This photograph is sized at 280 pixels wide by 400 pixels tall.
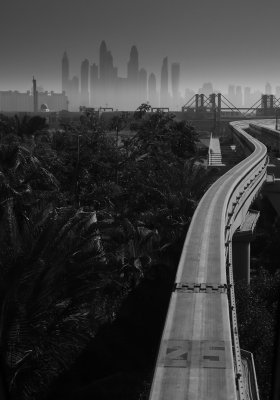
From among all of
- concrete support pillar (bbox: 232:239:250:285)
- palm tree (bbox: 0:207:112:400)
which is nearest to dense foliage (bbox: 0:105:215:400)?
palm tree (bbox: 0:207:112:400)

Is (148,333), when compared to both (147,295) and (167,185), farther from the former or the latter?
(167,185)

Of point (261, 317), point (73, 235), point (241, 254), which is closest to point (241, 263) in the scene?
point (241, 254)

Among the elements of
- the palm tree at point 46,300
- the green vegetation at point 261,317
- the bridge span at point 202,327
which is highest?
the palm tree at point 46,300

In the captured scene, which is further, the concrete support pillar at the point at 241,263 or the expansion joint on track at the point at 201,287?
the concrete support pillar at the point at 241,263

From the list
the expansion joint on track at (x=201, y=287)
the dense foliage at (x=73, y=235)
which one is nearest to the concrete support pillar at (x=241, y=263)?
the dense foliage at (x=73, y=235)

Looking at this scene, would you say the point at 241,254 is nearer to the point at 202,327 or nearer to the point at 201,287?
the point at 201,287

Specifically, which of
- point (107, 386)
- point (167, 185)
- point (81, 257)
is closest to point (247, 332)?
point (107, 386)

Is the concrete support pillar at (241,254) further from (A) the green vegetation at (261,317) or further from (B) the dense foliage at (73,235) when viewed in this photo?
(B) the dense foliage at (73,235)
